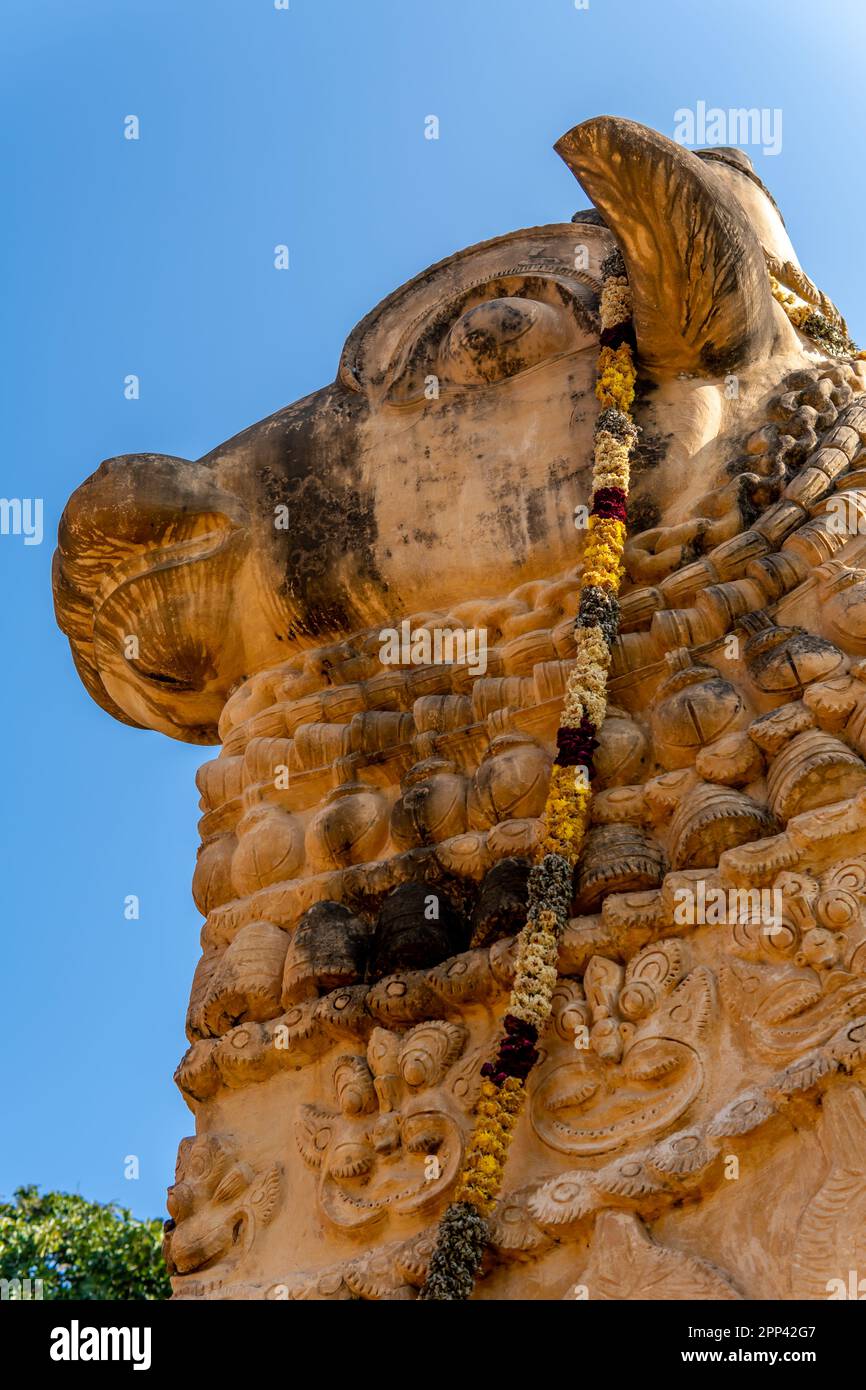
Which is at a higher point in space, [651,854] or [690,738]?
[690,738]

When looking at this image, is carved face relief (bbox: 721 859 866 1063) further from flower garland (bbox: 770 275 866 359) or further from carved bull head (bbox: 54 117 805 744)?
flower garland (bbox: 770 275 866 359)

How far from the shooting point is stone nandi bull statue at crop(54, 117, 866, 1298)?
13.7 feet

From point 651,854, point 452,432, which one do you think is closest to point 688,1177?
point 651,854

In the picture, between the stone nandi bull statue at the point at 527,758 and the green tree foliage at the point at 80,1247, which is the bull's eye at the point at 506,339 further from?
the green tree foliage at the point at 80,1247

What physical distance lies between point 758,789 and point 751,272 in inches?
66.8

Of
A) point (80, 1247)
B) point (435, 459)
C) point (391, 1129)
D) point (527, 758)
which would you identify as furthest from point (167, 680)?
point (80, 1247)

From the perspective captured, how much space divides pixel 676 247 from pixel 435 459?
930mm

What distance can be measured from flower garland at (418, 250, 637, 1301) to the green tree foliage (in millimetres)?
10314

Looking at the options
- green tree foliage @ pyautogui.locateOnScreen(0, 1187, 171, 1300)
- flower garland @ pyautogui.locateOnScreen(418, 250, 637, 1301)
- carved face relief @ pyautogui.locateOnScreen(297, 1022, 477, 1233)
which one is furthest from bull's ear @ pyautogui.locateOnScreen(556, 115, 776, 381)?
green tree foliage @ pyautogui.locateOnScreen(0, 1187, 171, 1300)

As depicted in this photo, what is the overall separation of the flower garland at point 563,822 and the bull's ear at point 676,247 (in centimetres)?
16

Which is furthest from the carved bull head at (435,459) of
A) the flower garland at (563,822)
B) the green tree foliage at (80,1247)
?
the green tree foliage at (80,1247)

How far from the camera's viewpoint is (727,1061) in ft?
13.9
